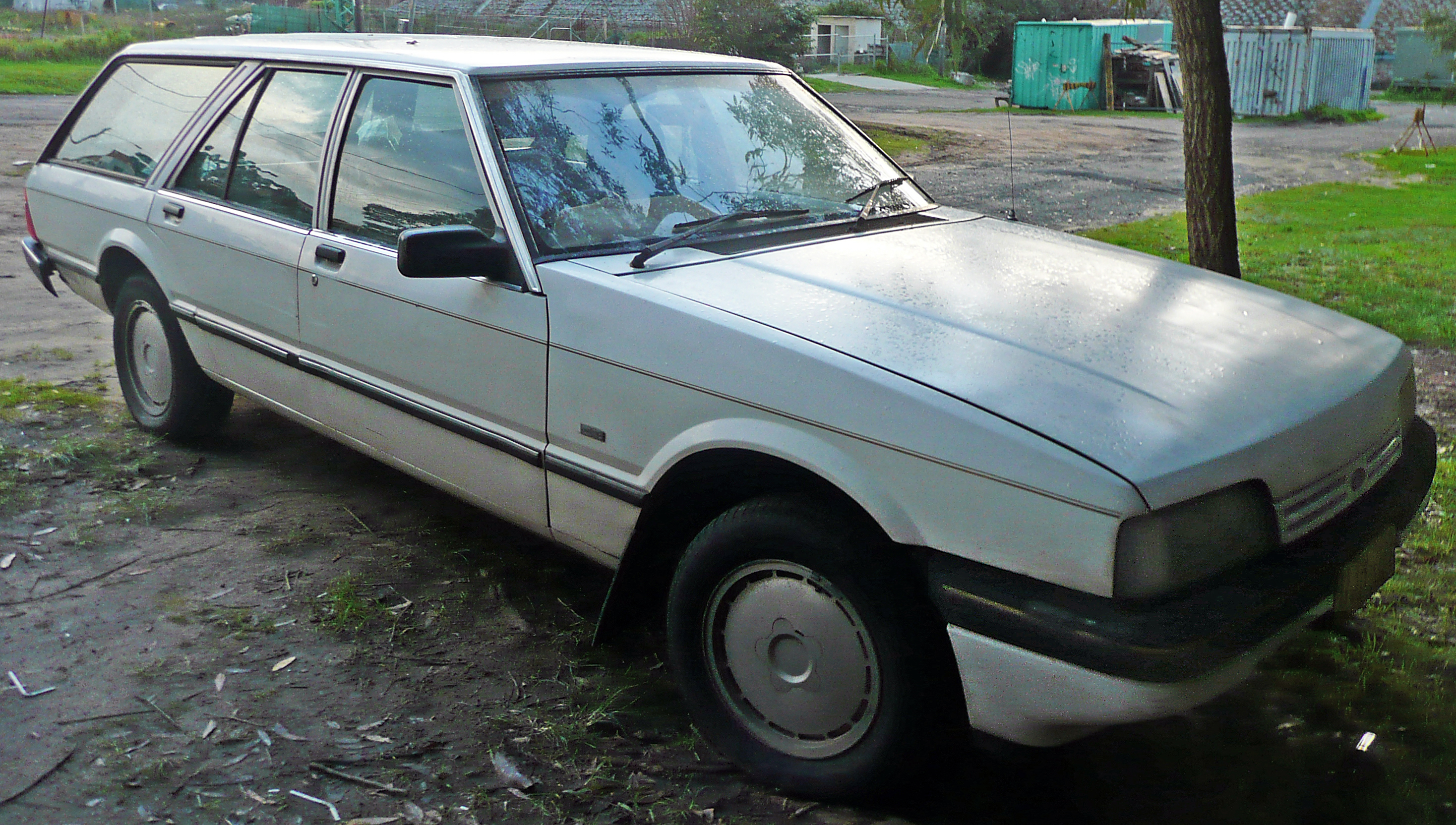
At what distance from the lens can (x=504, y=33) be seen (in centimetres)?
3098

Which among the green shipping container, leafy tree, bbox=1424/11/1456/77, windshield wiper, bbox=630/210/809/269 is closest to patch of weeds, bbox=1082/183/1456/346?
windshield wiper, bbox=630/210/809/269

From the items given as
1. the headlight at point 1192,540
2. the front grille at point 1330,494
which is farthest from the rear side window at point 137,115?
the front grille at point 1330,494

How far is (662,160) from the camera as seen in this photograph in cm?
343

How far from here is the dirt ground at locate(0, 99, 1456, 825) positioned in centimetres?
275

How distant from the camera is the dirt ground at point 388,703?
2746mm

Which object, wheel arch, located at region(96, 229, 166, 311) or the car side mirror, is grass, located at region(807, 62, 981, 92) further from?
the car side mirror

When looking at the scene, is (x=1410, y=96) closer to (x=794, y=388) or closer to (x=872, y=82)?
(x=872, y=82)

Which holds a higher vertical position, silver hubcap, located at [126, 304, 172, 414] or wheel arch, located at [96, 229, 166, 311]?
wheel arch, located at [96, 229, 166, 311]

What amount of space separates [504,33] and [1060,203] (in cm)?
2162

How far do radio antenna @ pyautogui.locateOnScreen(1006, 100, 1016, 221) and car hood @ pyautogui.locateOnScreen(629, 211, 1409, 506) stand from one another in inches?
17.5

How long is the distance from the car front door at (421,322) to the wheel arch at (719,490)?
407 millimetres

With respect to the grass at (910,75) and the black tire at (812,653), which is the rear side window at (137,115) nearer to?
the black tire at (812,653)

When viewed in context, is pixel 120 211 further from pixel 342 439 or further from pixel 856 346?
pixel 856 346

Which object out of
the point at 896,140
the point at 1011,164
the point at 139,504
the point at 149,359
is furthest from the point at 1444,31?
the point at 139,504
